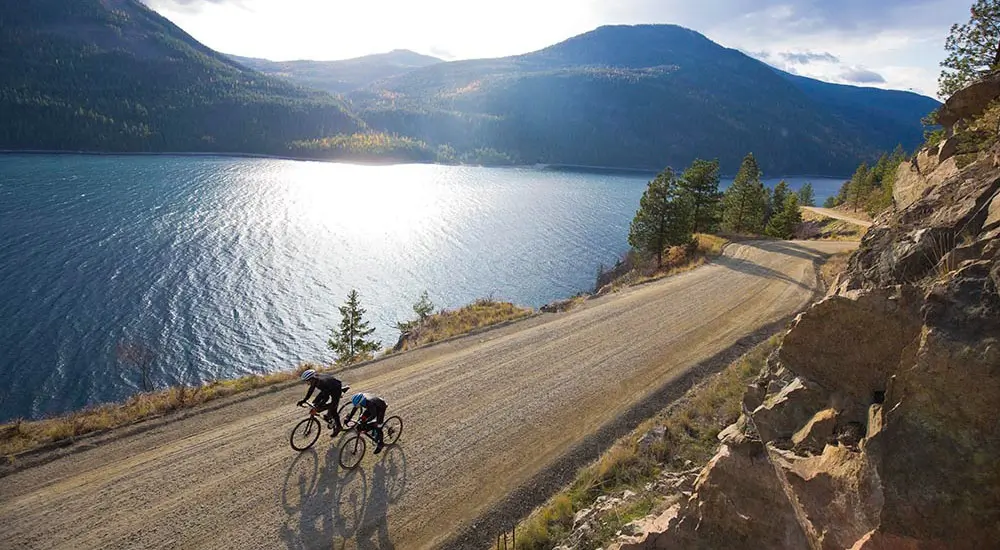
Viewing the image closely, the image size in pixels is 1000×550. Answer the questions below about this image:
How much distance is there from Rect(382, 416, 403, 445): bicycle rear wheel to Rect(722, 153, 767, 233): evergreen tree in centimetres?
5179

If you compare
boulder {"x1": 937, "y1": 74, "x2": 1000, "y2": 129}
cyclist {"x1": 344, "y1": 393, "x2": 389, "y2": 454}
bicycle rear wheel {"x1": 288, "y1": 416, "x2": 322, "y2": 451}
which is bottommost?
bicycle rear wheel {"x1": 288, "y1": 416, "x2": 322, "y2": 451}

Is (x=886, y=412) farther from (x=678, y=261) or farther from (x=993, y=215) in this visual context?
(x=678, y=261)

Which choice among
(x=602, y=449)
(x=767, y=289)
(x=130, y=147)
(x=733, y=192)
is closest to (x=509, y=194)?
(x=733, y=192)

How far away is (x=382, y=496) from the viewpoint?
12383mm

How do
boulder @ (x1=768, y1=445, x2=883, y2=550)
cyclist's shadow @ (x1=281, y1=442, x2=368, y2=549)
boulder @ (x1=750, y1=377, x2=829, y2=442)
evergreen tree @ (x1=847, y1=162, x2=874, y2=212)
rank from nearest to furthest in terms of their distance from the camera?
boulder @ (x1=768, y1=445, x2=883, y2=550) < boulder @ (x1=750, y1=377, x2=829, y2=442) < cyclist's shadow @ (x1=281, y1=442, x2=368, y2=549) < evergreen tree @ (x1=847, y1=162, x2=874, y2=212)

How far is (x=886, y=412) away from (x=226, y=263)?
71540 millimetres

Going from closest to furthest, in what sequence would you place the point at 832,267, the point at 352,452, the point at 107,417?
the point at 352,452, the point at 107,417, the point at 832,267

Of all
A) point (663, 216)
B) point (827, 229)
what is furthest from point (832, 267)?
point (827, 229)

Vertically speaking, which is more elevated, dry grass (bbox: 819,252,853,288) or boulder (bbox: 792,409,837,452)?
boulder (bbox: 792,409,837,452)

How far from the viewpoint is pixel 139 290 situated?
5300cm

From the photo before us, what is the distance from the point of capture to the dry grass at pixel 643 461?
11305 millimetres

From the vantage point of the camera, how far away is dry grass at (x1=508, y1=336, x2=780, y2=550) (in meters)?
11.3

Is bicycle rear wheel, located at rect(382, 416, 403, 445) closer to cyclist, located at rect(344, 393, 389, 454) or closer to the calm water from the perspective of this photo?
cyclist, located at rect(344, 393, 389, 454)

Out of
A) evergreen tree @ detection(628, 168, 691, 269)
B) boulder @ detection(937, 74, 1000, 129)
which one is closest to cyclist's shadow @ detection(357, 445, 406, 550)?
boulder @ detection(937, 74, 1000, 129)
